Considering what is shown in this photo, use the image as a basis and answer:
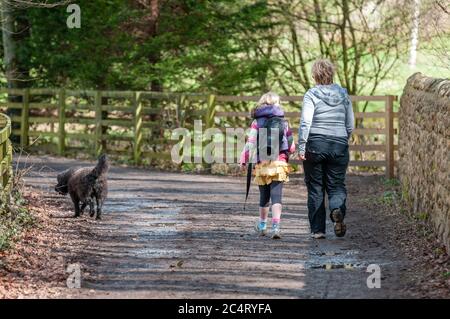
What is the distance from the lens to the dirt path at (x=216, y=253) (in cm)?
747

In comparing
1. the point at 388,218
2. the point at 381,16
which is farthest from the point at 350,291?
the point at 381,16

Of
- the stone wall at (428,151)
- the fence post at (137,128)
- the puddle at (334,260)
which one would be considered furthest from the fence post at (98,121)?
the puddle at (334,260)


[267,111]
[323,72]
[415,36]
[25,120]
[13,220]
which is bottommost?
[13,220]

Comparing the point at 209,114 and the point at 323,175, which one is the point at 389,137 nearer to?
the point at 209,114

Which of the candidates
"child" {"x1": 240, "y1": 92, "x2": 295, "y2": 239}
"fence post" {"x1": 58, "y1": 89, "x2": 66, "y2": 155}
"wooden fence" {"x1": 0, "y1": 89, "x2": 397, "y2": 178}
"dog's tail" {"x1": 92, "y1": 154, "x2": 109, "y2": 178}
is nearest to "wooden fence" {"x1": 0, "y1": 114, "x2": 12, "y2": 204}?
"dog's tail" {"x1": 92, "y1": 154, "x2": 109, "y2": 178}

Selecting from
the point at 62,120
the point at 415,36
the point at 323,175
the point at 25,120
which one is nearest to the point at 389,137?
the point at 415,36

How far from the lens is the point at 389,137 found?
1783cm

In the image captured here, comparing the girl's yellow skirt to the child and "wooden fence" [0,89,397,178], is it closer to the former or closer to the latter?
the child

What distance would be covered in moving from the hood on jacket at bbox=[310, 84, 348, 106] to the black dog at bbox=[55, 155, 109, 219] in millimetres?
2822

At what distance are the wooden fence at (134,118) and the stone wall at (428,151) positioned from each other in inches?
186

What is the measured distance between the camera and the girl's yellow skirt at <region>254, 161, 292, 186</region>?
A: 34.0 ft

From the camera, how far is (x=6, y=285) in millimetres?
7605

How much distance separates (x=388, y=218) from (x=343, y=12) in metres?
9.31

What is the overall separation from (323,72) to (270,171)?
126cm
